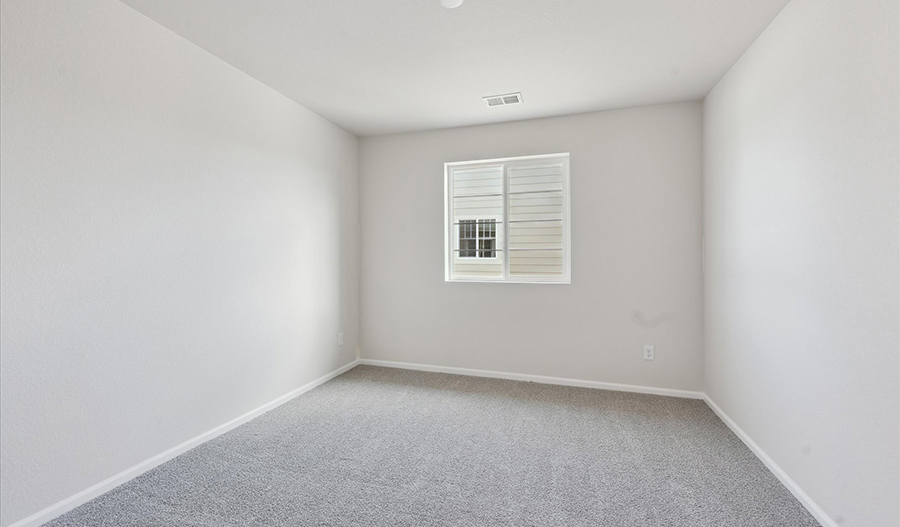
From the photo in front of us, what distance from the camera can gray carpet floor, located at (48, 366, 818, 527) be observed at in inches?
73.1

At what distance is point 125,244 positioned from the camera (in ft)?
7.00

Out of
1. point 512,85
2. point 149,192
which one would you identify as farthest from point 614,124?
point 149,192

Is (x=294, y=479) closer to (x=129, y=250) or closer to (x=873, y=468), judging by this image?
(x=129, y=250)

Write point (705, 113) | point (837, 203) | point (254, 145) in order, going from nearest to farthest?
point (837, 203)
point (254, 145)
point (705, 113)

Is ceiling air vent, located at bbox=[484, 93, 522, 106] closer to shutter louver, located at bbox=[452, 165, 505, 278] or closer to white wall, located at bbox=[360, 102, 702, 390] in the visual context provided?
white wall, located at bbox=[360, 102, 702, 390]

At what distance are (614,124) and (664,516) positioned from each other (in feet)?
9.68

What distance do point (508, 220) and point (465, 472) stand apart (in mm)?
2417

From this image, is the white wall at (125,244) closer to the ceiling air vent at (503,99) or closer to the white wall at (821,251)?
the ceiling air vent at (503,99)

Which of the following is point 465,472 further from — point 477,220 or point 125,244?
point 477,220

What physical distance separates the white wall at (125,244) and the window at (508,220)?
1652mm

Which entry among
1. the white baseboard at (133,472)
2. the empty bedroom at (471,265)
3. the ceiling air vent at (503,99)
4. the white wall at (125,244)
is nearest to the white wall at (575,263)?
the empty bedroom at (471,265)

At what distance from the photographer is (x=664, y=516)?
1.84 meters

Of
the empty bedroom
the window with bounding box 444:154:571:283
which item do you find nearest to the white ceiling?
the empty bedroom

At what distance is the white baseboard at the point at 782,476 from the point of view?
1782mm
